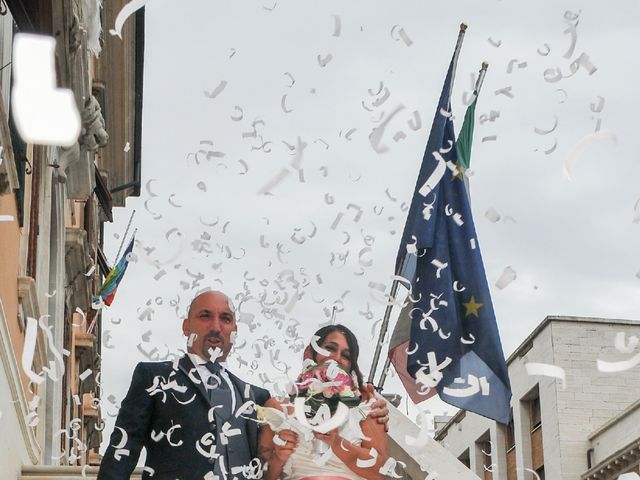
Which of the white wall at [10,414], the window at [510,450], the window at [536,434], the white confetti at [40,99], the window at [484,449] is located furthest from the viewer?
the window at [484,449]

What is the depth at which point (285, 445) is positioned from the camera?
843 cm

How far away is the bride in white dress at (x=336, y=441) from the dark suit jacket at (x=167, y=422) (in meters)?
0.17

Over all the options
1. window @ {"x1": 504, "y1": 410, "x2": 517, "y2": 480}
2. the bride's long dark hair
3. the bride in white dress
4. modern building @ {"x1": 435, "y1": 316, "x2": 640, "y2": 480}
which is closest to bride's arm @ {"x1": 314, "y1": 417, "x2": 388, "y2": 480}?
the bride in white dress

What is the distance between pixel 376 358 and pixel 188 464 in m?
4.38

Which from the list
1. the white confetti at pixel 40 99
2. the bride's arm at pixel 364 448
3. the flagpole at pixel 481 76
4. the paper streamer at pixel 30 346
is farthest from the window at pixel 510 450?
the bride's arm at pixel 364 448

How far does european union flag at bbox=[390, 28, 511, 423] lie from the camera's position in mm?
12258

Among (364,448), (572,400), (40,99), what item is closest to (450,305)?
A: (364,448)

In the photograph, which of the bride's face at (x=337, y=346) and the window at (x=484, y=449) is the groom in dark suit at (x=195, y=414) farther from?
the window at (x=484, y=449)

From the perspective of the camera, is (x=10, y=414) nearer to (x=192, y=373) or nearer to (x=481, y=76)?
(x=192, y=373)

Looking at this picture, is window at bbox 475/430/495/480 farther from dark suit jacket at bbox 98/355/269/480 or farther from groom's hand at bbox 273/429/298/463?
groom's hand at bbox 273/429/298/463

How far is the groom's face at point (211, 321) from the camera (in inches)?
335

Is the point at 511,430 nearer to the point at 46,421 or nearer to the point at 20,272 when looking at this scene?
the point at 46,421

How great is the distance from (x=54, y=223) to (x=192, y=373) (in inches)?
341

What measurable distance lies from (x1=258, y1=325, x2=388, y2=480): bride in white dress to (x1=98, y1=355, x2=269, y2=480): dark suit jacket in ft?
0.55
